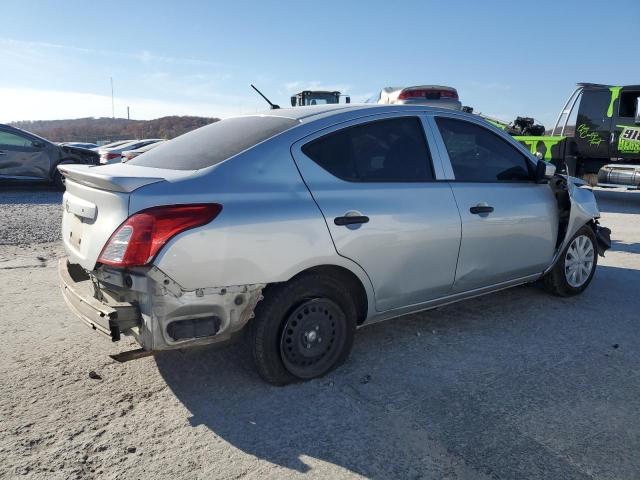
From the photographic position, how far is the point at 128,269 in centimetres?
274

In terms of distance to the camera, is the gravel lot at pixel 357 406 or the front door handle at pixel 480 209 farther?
the front door handle at pixel 480 209

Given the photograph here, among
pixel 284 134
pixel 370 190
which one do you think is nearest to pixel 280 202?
pixel 284 134

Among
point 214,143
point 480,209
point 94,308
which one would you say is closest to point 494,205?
point 480,209

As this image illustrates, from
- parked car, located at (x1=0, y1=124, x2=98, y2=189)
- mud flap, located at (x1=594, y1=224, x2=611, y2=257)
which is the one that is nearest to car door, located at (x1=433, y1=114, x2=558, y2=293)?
mud flap, located at (x1=594, y1=224, x2=611, y2=257)

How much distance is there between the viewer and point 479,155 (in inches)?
163

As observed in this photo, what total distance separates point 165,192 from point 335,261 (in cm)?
107

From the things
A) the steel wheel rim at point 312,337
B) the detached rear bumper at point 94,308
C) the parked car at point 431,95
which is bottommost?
the steel wheel rim at point 312,337

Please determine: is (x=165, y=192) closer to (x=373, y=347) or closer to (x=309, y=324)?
(x=309, y=324)

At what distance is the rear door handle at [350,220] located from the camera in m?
3.18

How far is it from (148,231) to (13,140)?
11.5 meters

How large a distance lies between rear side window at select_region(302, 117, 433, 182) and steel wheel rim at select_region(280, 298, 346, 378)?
845mm

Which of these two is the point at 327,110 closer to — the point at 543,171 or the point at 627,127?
the point at 543,171

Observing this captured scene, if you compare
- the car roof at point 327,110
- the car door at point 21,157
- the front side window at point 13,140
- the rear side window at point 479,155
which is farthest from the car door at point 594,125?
the front side window at point 13,140

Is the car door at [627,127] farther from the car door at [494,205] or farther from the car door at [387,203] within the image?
the car door at [387,203]
